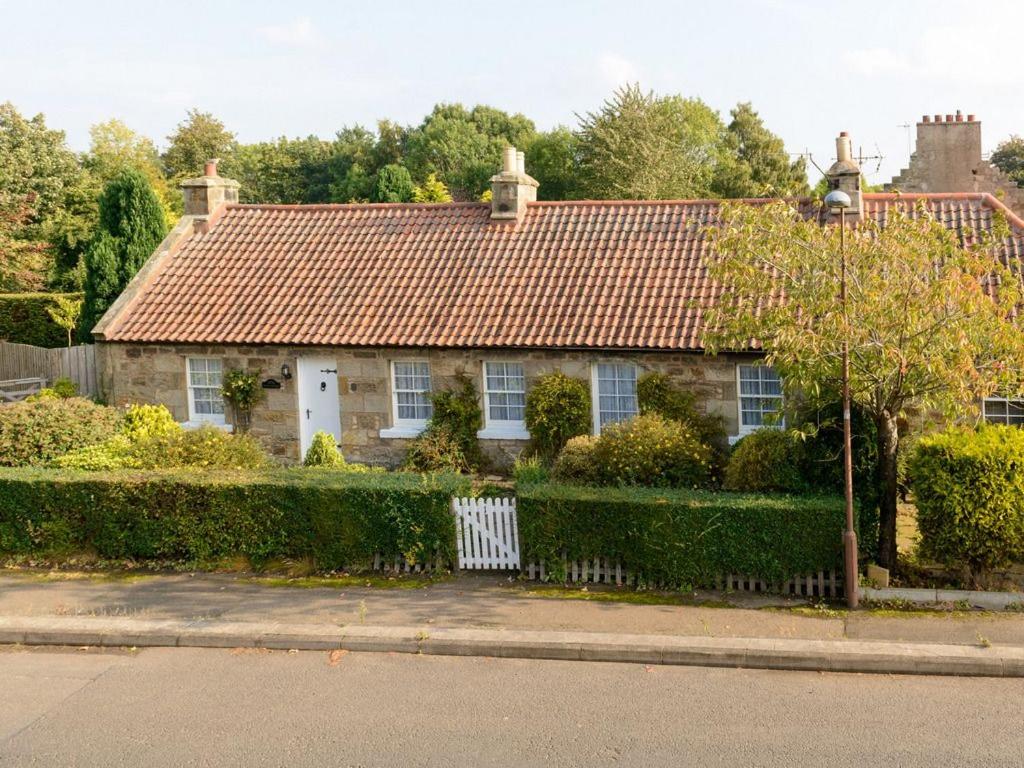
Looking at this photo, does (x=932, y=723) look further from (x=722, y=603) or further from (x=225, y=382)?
(x=225, y=382)

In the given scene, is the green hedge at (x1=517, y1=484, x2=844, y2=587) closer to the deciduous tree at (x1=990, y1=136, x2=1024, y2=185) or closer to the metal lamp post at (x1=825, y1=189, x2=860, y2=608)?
the metal lamp post at (x1=825, y1=189, x2=860, y2=608)

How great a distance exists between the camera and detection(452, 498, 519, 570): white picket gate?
14.3 m

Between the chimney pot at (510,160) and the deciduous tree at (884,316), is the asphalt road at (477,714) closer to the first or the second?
the deciduous tree at (884,316)

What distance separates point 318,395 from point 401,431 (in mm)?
1820

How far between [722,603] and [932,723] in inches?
141

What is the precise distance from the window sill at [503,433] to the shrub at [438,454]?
49cm

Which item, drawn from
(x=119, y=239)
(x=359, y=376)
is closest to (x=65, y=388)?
(x=119, y=239)

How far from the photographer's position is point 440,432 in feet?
65.0

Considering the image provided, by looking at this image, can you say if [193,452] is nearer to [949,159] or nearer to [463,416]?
[463,416]

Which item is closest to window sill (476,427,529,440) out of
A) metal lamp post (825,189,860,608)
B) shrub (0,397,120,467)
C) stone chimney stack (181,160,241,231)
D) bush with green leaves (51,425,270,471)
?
bush with green leaves (51,425,270,471)

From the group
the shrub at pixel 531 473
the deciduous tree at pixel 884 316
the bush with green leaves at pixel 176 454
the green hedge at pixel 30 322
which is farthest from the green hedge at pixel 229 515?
the green hedge at pixel 30 322

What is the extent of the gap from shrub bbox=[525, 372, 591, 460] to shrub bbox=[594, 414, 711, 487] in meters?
2.77

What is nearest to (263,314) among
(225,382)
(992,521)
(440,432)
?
(225,382)

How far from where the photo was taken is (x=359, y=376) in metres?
20.6
